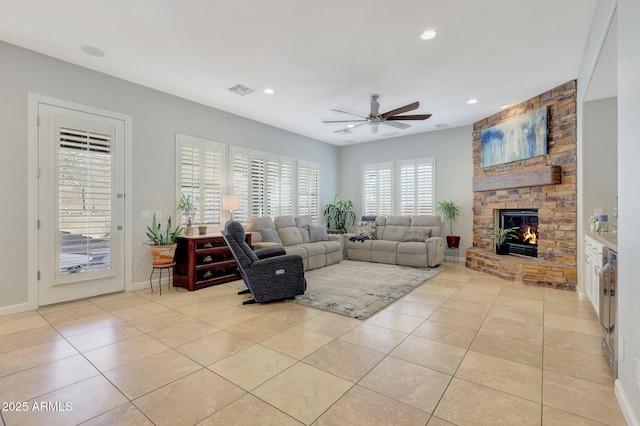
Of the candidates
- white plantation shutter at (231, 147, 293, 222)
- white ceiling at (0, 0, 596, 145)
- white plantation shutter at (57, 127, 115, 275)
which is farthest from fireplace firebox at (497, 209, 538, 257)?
white plantation shutter at (57, 127, 115, 275)

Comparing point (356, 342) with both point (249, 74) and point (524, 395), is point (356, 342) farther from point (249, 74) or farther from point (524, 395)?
point (249, 74)

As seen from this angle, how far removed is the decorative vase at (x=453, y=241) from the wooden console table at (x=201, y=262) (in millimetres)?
4801

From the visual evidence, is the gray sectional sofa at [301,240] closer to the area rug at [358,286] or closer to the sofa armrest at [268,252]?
the area rug at [358,286]

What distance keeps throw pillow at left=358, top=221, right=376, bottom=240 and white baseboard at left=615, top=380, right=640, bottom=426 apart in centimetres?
550

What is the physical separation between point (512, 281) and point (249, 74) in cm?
527

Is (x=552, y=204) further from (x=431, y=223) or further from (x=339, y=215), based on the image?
(x=339, y=215)

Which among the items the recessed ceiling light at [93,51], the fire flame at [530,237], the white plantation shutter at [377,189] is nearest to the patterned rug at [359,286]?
the fire flame at [530,237]

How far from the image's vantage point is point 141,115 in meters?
4.66

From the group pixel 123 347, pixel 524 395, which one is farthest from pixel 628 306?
pixel 123 347

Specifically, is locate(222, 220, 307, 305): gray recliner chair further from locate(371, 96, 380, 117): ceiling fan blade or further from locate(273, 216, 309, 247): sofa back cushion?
locate(371, 96, 380, 117): ceiling fan blade

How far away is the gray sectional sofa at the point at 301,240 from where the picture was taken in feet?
19.1

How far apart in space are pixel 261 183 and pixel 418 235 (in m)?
3.64

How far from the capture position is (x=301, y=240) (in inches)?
257

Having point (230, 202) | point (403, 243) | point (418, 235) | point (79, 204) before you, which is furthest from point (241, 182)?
point (418, 235)
